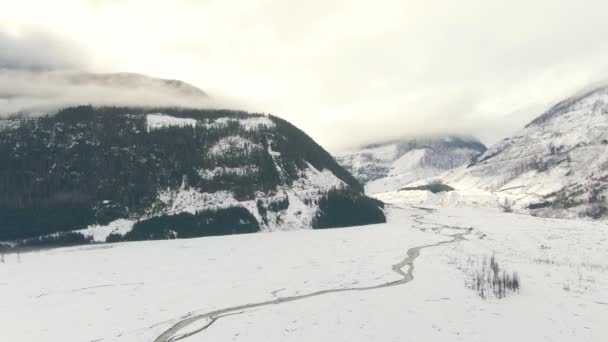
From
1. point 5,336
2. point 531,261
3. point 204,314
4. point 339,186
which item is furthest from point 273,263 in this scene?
point 339,186

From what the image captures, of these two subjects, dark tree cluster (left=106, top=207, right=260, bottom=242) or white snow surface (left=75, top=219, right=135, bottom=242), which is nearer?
white snow surface (left=75, top=219, right=135, bottom=242)

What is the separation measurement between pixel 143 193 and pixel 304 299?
137938 mm

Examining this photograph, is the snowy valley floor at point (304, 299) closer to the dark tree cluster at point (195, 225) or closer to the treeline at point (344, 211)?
the dark tree cluster at point (195, 225)

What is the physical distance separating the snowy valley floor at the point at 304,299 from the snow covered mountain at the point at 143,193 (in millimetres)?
66063

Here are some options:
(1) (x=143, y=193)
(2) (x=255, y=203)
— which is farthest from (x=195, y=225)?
(1) (x=143, y=193)

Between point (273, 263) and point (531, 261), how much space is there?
4758cm

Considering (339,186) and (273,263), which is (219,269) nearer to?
(273,263)

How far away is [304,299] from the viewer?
1786 inches

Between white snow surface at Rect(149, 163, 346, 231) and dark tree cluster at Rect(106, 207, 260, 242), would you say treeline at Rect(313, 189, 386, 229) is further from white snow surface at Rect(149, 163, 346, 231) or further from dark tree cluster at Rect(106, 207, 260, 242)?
dark tree cluster at Rect(106, 207, 260, 242)

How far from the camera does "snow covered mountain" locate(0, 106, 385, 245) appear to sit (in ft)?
470

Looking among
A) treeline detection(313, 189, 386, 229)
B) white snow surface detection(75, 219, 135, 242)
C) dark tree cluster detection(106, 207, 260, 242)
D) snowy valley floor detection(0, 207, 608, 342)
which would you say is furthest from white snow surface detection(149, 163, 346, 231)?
snowy valley floor detection(0, 207, 608, 342)

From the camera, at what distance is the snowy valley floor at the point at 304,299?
33.7m

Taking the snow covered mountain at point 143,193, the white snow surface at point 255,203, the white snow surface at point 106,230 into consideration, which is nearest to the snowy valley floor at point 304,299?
the white snow surface at point 106,230

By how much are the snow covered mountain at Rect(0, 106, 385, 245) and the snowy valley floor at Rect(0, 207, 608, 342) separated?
66.1 metres
